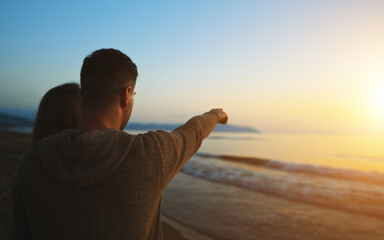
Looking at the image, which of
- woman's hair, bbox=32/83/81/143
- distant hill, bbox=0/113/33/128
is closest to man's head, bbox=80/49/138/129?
woman's hair, bbox=32/83/81/143

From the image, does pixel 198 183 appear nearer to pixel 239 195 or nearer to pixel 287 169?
pixel 239 195

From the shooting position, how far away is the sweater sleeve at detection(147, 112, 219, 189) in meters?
1.13

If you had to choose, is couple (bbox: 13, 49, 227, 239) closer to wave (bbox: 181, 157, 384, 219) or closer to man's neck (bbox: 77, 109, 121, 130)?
man's neck (bbox: 77, 109, 121, 130)

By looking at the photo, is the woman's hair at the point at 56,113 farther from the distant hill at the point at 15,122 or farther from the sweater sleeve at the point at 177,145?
the distant hill at the point at 15,122

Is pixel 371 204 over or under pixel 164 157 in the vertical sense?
under

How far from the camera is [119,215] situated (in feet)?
3.49

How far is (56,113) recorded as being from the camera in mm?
2232

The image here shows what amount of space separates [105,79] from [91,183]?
49cm

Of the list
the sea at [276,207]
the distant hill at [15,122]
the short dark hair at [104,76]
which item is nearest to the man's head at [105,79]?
the short dark hair at [104,76]

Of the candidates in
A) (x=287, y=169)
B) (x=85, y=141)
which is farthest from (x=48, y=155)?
(x=287, y=169)

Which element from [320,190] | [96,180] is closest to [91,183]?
[96,180]

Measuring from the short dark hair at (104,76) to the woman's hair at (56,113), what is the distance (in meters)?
1.17

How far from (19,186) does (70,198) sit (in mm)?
256

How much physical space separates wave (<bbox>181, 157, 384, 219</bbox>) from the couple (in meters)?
6.58
